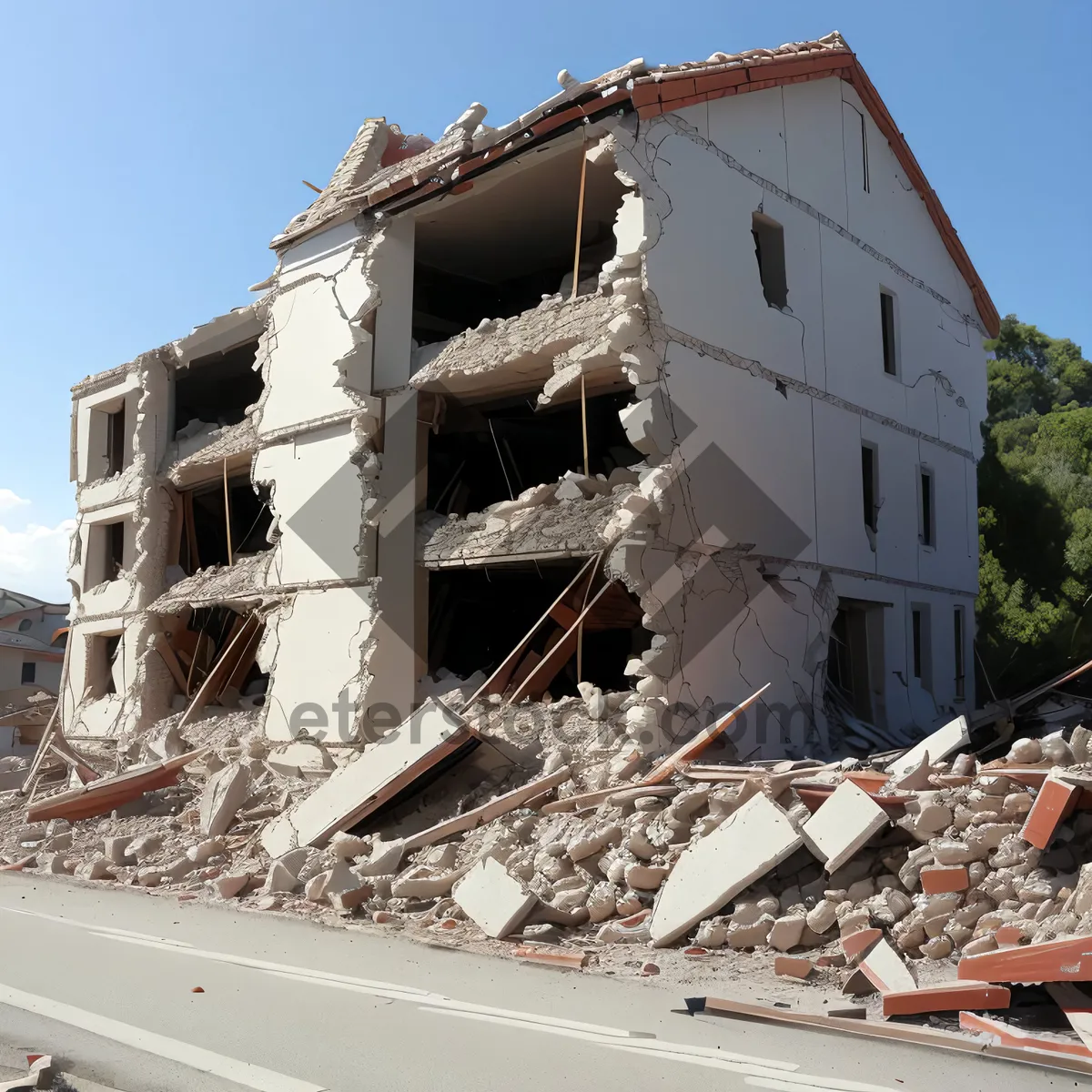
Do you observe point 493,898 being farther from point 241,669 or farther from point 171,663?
point 171,663

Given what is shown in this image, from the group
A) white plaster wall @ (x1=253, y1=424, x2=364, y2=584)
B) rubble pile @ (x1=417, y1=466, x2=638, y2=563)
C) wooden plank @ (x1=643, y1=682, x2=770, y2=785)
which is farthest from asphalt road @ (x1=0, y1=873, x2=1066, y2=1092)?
white plaster wall @ (x1=253, y1=424, x2=364, y2=584)

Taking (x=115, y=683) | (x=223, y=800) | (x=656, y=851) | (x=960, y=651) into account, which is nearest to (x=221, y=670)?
(x=115, y=683)

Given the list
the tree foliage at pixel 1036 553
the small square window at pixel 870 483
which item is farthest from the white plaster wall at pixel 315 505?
the tree foliage at pixel 1036 553

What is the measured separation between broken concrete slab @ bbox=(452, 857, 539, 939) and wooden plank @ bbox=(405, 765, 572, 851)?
1.46 m

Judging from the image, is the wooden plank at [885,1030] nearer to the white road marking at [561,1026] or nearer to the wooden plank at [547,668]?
the white road marking at [561,1026]

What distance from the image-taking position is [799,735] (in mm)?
14219

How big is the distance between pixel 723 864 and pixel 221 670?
13.3m

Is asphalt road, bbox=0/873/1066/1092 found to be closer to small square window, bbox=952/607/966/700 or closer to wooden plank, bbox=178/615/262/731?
wooden plank, bbox=178/615/262/731

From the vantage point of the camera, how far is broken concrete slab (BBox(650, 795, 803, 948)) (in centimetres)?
758

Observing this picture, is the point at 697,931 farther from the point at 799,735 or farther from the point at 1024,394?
the point at 1024,394

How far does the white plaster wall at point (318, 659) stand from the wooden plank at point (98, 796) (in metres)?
2.20

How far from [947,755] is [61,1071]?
7.39m

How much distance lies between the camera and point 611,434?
18.0 metres

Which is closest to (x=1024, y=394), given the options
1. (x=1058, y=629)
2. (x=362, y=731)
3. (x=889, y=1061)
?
(x=1058, y=629)
